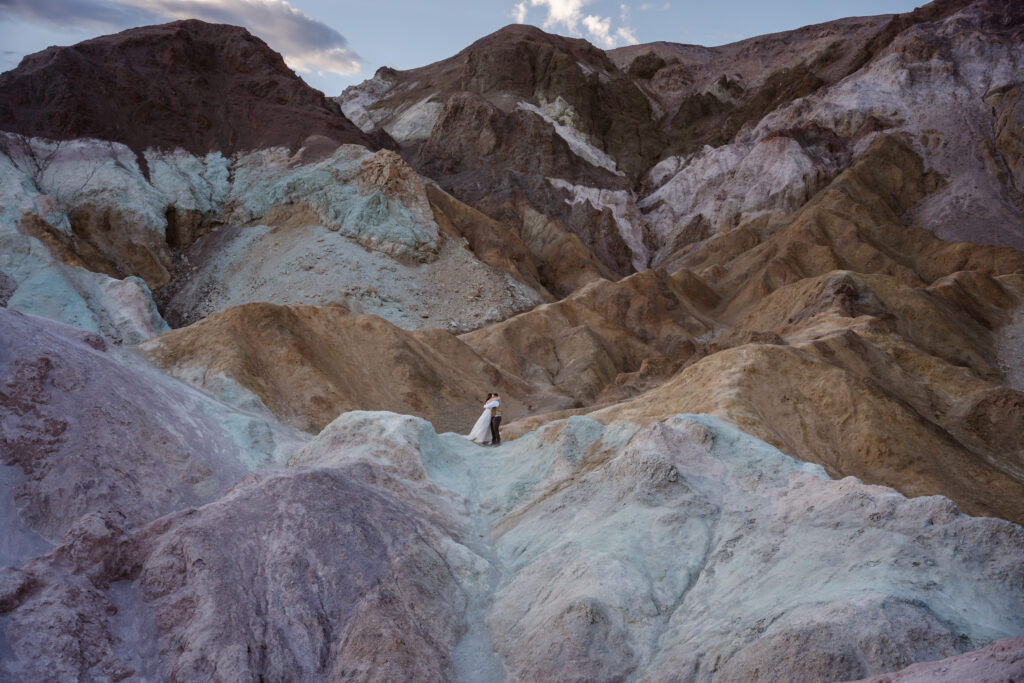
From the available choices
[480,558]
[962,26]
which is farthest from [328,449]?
[962,26]

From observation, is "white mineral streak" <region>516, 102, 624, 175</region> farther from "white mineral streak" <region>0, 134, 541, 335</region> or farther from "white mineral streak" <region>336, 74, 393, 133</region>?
"white mineral streak" <region>0, 134, 541, 335</region>

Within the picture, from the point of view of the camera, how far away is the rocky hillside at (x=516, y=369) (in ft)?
26.5

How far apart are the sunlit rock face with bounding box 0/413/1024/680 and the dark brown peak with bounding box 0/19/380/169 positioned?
42.3 metres

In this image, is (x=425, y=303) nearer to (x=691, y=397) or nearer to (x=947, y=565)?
(x=691, y=397)

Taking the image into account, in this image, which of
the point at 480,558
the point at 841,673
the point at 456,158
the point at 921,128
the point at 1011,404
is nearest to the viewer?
the point at 841,673

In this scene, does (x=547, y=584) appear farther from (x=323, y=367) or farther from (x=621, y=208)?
(x=621, y=208)

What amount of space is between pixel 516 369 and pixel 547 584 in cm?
2737

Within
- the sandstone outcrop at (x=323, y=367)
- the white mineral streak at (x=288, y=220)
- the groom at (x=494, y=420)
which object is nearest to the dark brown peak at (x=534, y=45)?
the white mineral streak at (x=288, y=220)

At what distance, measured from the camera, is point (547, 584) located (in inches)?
376

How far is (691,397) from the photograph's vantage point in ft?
63.7

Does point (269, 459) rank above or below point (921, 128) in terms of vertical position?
below

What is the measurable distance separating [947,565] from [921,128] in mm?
64675

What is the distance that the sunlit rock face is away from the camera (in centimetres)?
718

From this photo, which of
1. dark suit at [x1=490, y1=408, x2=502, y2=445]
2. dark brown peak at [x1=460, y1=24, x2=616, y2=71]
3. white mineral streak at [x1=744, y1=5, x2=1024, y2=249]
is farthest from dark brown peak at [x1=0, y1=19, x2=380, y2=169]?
white mineral streak at [x1=744, y1=5, x2=1024, y2=249]
